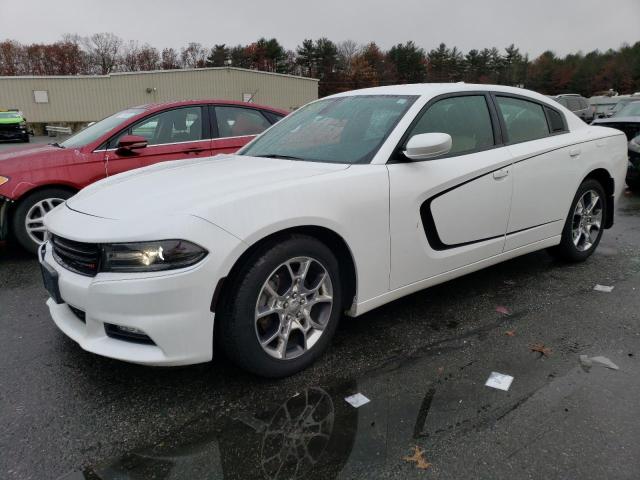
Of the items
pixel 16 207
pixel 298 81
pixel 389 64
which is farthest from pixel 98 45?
pixel 16 207

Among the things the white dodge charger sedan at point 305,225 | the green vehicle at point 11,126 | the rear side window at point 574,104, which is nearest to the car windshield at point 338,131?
the white dodge charger sedan at point 305,225

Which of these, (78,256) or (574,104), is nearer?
(78,256)

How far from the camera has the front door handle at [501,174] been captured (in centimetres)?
341

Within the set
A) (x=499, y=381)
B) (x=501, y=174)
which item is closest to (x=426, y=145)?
(x=501, y=174)

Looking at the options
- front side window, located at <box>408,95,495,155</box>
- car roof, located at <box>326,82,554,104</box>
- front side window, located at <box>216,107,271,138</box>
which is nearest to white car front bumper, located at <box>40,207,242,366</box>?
front side window, located at <box>408,95,495,155</box>

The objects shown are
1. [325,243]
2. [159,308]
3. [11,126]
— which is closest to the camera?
[159,308]

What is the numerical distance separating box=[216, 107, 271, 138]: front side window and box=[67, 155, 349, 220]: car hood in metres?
2.62

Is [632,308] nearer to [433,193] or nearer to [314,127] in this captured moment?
[433,193]

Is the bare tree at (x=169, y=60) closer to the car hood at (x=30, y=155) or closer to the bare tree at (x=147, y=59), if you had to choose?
the bare tree at (x=147, y=59)

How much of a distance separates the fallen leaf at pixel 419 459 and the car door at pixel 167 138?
13.9 ft

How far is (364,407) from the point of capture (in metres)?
2.38

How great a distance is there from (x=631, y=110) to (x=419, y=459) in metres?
10.8

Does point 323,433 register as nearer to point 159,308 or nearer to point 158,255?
point 159,308

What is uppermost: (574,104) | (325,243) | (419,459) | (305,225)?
(574,104)
